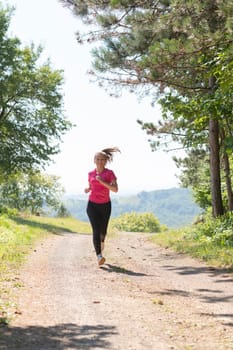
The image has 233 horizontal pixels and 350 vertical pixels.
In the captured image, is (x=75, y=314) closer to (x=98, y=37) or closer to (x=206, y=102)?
(x=206, y=102)

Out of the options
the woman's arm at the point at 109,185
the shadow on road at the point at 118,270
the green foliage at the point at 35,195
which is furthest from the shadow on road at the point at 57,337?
the green foliage at the point at 35,195

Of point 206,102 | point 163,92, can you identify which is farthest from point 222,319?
point 163,92

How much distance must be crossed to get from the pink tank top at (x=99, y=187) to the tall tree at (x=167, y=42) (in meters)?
3.09

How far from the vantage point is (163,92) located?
16312 mm

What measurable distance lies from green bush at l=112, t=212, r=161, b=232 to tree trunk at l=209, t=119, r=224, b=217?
261ft

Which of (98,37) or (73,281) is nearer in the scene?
Answer: (73,281)

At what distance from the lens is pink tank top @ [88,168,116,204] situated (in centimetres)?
945

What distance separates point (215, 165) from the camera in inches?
660

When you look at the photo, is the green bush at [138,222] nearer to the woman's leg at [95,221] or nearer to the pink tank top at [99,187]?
the woman's leg at [95,221]

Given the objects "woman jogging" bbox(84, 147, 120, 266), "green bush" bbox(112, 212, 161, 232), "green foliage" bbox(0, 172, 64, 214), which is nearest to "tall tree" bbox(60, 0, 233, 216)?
"woman jogging" bbox(84, 147, 120, 266)

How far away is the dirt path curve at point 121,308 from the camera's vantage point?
4.52 m

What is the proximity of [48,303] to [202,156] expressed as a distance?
2312 cm

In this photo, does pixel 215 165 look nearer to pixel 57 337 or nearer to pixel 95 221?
pixel 95 221

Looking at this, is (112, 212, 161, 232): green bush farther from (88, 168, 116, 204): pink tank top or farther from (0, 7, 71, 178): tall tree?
(88, 168, 116, 204): pink tank top
